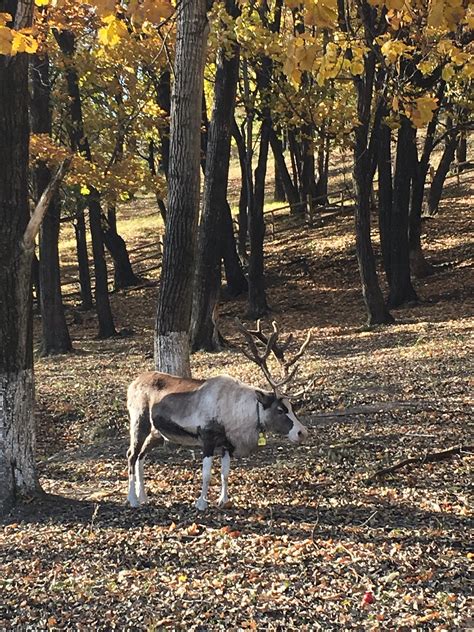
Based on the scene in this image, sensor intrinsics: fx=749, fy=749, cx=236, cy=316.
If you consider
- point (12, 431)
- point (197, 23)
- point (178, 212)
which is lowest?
point (12, 431)

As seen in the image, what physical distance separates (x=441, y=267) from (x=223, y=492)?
19318mm

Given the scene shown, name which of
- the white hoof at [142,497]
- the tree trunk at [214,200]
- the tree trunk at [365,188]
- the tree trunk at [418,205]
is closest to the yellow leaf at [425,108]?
the white hoof at [142,497]

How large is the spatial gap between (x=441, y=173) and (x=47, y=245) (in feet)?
54.8

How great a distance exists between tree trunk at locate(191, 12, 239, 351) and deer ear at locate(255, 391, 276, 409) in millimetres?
8958

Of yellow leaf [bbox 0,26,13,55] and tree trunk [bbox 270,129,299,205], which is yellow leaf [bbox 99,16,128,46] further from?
tree trunk [bbox 270,129,299,205]

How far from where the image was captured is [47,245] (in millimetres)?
19172

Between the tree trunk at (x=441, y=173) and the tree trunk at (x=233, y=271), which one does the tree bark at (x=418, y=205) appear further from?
the tree trunk at (x=233, y=271)

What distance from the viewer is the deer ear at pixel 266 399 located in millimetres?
6910

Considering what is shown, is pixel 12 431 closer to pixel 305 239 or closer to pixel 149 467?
pixel 149 467

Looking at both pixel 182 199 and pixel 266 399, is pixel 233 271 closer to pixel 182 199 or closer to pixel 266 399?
pixel 182 199

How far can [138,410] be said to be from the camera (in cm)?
751

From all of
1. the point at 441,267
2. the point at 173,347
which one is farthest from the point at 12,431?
the point at 441,267

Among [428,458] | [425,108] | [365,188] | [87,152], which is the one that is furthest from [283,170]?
[425,108]

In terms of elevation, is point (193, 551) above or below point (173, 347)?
below
